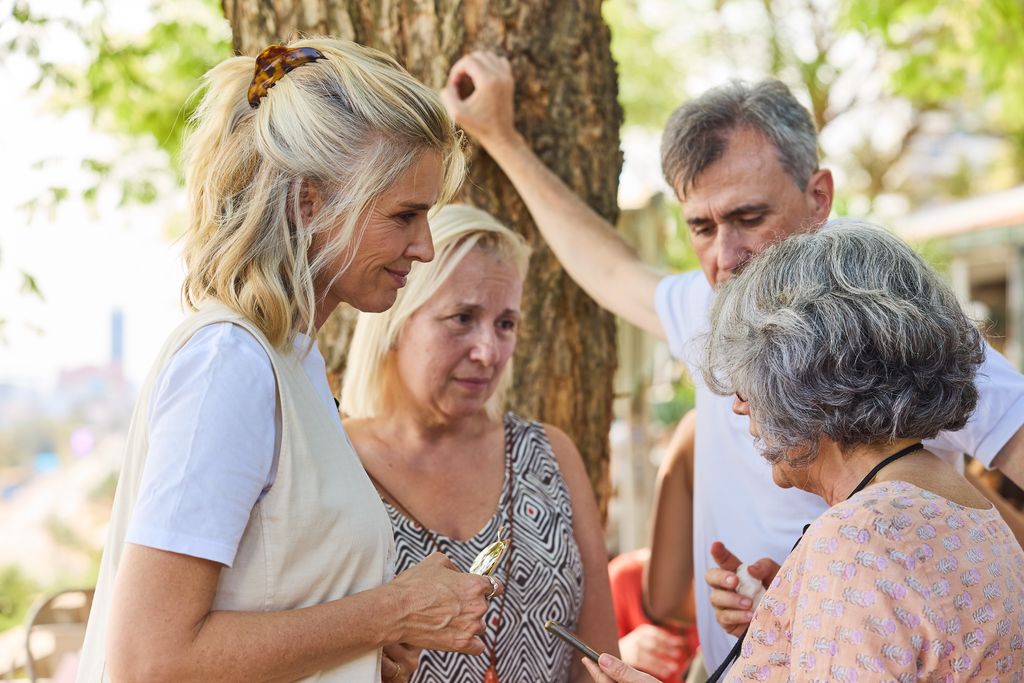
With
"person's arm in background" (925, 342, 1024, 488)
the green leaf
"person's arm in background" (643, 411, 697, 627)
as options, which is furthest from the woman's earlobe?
the green leaf

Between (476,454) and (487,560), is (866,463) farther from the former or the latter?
(476,454)

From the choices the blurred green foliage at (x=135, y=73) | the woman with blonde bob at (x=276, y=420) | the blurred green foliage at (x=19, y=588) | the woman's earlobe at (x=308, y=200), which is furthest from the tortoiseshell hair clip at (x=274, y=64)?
the blurred green foliage at (x=19, y=588)

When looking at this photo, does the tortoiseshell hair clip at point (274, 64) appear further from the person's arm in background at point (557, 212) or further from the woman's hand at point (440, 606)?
the person's arm in background at point (557, 212)

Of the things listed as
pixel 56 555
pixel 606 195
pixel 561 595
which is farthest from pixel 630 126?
pixel 561 595

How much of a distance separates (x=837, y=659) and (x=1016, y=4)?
5.67m

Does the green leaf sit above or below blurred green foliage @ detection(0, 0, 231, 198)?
below

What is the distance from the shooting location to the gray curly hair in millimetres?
1655

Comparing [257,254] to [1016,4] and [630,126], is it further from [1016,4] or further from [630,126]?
[630,126]

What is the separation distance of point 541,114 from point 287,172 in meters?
1.57

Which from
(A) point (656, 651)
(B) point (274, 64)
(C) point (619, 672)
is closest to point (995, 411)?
(C) point (619, 672)

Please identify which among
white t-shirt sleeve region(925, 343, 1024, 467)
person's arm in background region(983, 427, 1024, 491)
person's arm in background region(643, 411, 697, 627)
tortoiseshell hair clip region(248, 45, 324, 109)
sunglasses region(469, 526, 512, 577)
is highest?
tortoiseshell hair clip region(248, 45, 324, 109)

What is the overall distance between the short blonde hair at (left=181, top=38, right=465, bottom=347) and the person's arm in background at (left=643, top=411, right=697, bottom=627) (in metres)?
1.75

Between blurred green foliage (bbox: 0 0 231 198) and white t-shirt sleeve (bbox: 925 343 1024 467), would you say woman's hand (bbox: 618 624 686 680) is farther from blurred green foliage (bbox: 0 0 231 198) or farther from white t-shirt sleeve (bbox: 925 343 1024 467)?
blurred green foliage (bbox: 0 0 231 198)

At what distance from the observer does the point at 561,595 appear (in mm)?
2500
